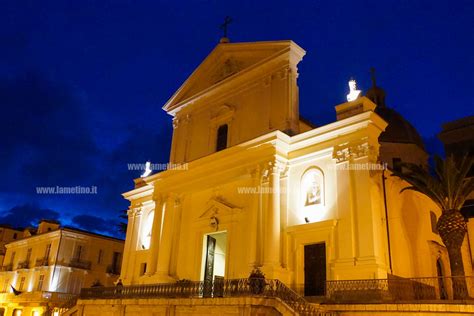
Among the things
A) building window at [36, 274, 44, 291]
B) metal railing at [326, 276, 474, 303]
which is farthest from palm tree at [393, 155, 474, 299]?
building window at [36, 274, 44, 291]

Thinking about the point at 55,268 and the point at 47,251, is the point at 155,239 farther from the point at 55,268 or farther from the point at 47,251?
the point at 47,251

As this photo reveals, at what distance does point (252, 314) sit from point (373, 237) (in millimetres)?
5353

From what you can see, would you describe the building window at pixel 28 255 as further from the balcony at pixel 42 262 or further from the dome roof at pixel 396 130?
the dome roof at pixel 396 130

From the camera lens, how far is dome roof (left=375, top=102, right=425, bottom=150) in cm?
2758

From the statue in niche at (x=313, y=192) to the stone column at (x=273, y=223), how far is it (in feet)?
4.12

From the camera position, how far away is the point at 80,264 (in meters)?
37.2

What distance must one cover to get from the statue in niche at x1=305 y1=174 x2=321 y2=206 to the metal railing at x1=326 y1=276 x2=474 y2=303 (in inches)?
156

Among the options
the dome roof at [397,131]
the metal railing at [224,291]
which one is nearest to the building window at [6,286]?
the metal railing at [224,291]

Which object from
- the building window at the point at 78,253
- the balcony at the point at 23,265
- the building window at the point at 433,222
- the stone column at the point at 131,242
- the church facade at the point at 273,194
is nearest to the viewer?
the church facade at the point at 273,194

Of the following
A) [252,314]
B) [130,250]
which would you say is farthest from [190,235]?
[252,314]

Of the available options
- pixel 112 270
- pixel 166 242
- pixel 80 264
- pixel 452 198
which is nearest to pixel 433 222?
pixel 452 198

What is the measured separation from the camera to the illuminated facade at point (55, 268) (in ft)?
116

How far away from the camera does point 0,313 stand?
39.8 meters

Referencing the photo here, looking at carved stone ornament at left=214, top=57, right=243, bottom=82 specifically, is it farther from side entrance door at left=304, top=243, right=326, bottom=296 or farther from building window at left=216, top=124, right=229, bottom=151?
side entrance door at left=304, top=243, right=326, bottom=296
